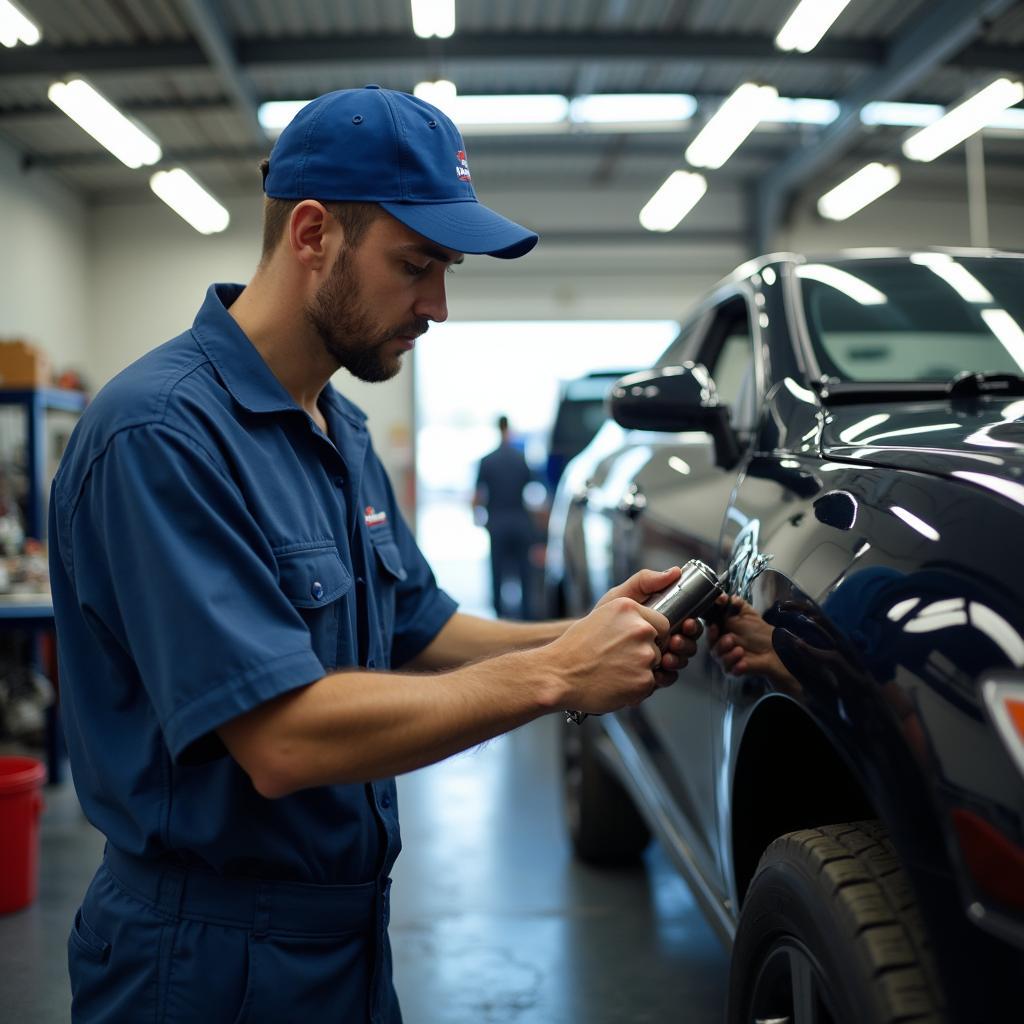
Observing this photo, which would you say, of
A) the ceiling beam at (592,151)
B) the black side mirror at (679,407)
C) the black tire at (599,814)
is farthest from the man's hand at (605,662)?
the ceiling beam at (592,151)

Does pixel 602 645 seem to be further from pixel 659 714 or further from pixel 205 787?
pixel 659 714

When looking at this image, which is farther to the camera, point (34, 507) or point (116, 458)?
point (34, 507)

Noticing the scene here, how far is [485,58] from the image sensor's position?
7.79 meters

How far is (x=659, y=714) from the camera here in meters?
2.14

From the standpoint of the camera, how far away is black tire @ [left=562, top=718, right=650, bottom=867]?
3107 mm

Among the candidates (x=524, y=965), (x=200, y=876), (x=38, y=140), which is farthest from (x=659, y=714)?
(x=38, y=140)

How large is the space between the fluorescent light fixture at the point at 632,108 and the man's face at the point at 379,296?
8616 millimetres

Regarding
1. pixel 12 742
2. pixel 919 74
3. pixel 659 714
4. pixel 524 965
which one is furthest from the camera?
pixel 919 74

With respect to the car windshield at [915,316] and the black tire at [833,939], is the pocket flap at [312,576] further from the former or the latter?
the car windshield at [915,316]

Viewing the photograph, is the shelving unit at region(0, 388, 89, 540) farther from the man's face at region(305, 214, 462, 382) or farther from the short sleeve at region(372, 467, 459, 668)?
the man's face at region(305, 214, 462, 382)

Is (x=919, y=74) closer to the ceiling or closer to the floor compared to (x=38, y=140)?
closer to the floor

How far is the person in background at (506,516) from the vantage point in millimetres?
8312

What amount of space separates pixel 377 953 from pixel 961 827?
2.75ft

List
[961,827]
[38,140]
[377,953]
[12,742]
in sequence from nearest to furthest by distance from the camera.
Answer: [961,827]
[377,953]
[12,742]
[38,140]
